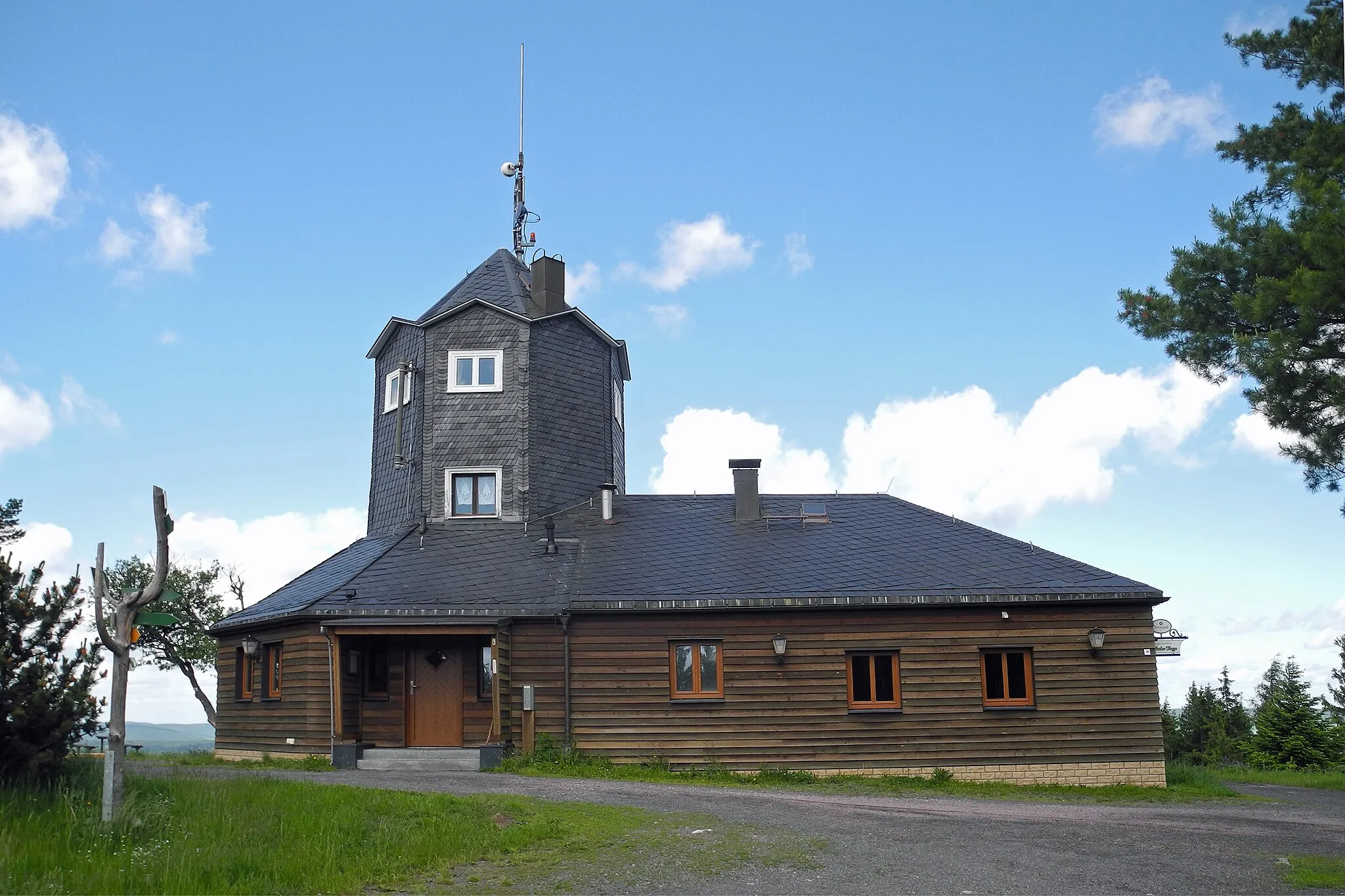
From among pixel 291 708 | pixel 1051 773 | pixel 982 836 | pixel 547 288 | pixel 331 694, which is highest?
pixel 547 288

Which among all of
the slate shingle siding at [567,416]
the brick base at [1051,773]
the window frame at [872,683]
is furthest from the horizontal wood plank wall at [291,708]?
the window frame at [872,683]

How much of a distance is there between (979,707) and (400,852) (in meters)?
12.0

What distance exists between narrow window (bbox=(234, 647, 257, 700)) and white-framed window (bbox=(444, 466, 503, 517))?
14.7 feet

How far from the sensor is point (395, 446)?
24438 mm

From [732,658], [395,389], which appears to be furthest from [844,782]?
[395,389]

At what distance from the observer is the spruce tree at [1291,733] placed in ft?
78.7

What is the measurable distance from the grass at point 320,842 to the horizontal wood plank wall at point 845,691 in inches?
277

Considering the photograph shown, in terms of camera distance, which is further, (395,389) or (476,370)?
(395,389)

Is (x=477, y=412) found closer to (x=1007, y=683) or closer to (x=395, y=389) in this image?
(x=395, y=389)

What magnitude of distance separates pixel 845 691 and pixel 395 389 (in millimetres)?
11568

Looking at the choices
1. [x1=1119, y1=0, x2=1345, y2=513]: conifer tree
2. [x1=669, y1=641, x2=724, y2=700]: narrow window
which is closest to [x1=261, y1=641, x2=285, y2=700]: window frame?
[x1=669, y1=641, x2=724, y2=700]: narrow window

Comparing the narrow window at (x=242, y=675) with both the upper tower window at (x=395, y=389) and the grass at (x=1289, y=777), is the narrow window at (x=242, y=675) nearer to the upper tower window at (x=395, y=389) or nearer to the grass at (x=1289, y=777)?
the upper tower window at (x=395, y=389)

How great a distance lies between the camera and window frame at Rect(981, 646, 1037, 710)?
1958 centimetres

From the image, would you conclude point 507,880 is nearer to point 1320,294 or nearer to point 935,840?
point 935,840
